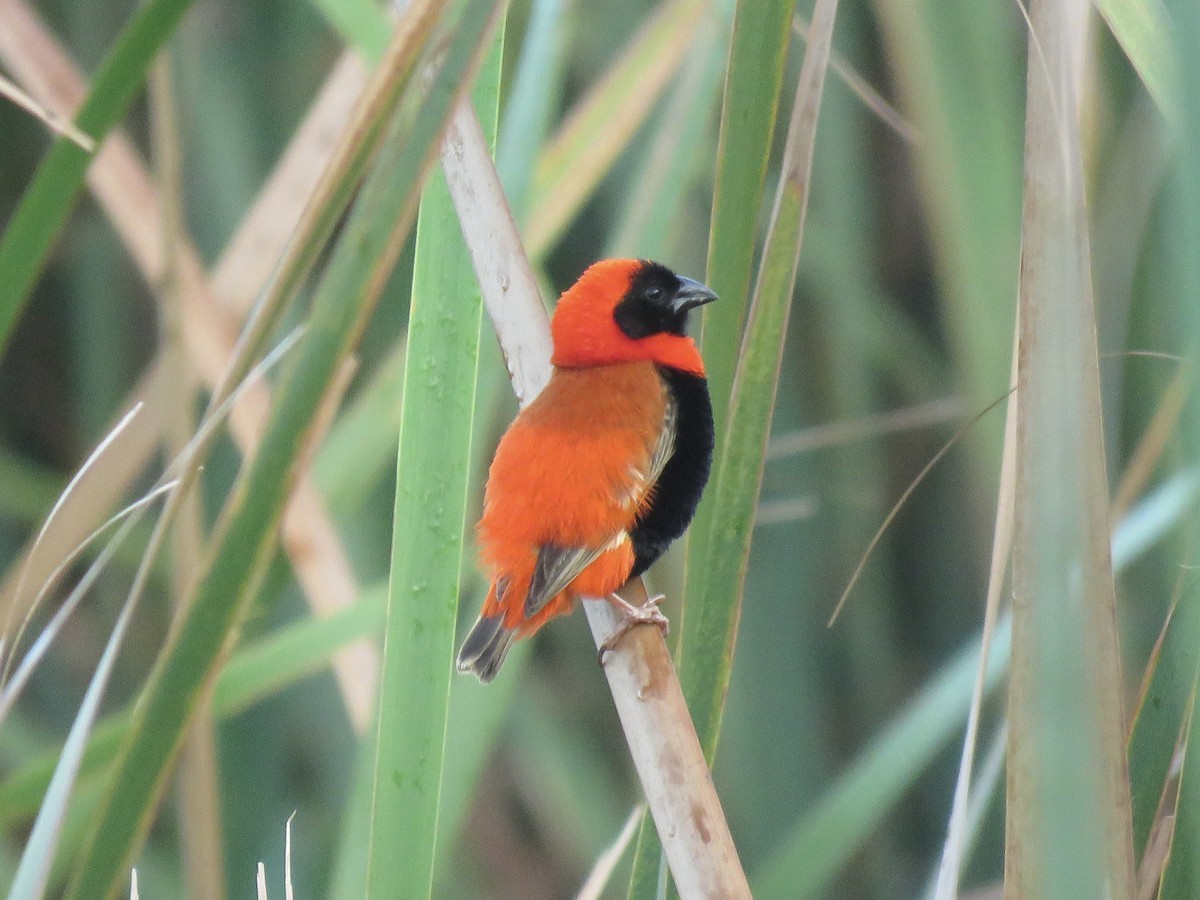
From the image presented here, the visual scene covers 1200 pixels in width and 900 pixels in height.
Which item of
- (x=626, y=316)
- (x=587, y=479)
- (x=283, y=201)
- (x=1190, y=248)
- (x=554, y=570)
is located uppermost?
(x=1190, y=248)

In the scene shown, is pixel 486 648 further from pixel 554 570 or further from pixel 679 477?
pixel 679 477

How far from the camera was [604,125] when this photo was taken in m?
1.91

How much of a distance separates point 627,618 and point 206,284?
98cm

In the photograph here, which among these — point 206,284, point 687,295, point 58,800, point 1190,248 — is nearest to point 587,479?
point 687,295

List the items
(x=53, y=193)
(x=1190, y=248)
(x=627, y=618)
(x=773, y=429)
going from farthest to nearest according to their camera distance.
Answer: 1. (x=773, y=429)
2. (x=627, y=618)
3. (x=53, y=193)
4. (x=1190, y=248)

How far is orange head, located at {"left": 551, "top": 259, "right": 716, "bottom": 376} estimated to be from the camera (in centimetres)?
181

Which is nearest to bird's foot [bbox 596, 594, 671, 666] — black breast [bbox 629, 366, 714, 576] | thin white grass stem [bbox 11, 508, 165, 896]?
black breast [bbox 629, 366, 714, 576]

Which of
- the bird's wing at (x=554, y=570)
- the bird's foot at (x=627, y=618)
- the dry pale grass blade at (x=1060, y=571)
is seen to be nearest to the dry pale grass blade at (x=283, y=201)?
the bird's wing at (x=554, y=570)

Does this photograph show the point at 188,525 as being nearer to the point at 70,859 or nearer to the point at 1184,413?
the point at 70,859

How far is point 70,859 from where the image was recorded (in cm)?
184

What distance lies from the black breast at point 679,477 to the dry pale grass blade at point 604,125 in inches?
11.6

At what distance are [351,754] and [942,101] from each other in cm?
146

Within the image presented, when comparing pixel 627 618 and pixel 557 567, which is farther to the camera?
pixel 557 567

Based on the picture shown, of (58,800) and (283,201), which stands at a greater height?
(283,201)
